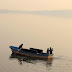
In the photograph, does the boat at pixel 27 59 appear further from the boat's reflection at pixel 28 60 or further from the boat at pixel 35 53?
the boat at pixel 35 53

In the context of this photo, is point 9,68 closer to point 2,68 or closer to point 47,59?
point 2,68

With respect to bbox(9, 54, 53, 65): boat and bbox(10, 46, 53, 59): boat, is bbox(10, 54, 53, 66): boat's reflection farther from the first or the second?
bbox(10, 46, 53, 59): boat

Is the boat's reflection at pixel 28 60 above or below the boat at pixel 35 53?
below

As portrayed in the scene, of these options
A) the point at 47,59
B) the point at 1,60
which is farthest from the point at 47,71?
the point at 1,60

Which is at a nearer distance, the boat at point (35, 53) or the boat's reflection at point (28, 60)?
the boat's reflection at point (28, 60)

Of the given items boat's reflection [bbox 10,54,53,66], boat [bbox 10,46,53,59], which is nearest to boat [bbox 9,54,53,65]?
boat's reflection [bbox 10,54,53,66]

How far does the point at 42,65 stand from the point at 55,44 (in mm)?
19603

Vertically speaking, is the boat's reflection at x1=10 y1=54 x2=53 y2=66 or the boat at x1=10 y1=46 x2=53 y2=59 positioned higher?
the boat at x1=10 y1=46 x2=53 y2=59

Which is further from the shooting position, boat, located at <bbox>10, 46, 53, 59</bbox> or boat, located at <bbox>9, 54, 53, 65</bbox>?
boat, located at <bbox>10, 46, 53, 59</bbox>

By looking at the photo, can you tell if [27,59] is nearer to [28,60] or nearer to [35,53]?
[28,60]

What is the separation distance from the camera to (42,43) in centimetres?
6562

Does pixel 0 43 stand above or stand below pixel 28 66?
above

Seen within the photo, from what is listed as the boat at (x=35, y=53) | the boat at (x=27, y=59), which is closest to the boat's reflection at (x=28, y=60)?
the boat at (x=27, y=59)

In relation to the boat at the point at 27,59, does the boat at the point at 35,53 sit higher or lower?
higher
